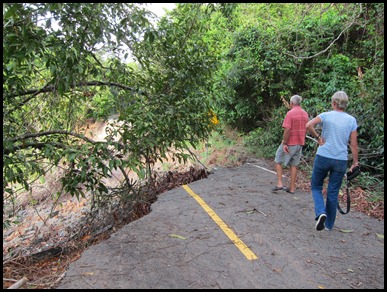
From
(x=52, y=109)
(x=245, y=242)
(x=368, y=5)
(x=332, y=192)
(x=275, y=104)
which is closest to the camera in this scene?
(x=245, y=242)

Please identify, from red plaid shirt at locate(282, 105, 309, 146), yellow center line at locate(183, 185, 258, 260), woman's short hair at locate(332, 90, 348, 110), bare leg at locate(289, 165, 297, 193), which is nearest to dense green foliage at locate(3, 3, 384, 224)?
yellow center line at locate(183, 185, 258, 260)

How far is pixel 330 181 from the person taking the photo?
4617 millimetres

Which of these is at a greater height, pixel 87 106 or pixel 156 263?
pixel 87 106

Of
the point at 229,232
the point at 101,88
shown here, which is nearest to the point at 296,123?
the point at 229,232

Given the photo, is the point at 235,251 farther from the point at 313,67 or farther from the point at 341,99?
the point at 313,67

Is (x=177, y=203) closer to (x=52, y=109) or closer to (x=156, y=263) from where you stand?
(x=156, y=263)

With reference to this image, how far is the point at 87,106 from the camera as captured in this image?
5.48 metres

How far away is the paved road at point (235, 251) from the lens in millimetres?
3342

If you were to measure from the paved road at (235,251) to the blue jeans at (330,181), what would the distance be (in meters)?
0.36

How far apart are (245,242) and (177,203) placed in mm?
2225

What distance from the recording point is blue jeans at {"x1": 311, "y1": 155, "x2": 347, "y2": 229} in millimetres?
4492

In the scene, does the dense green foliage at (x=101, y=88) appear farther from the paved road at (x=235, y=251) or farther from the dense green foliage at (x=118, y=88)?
the paved road at (x=235, y=251)

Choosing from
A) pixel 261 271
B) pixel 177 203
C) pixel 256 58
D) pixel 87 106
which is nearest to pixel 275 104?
pixel 256 58

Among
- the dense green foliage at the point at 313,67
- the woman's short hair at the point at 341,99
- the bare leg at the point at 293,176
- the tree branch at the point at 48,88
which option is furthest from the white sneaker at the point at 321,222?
the tree branch at the point at 48,88
